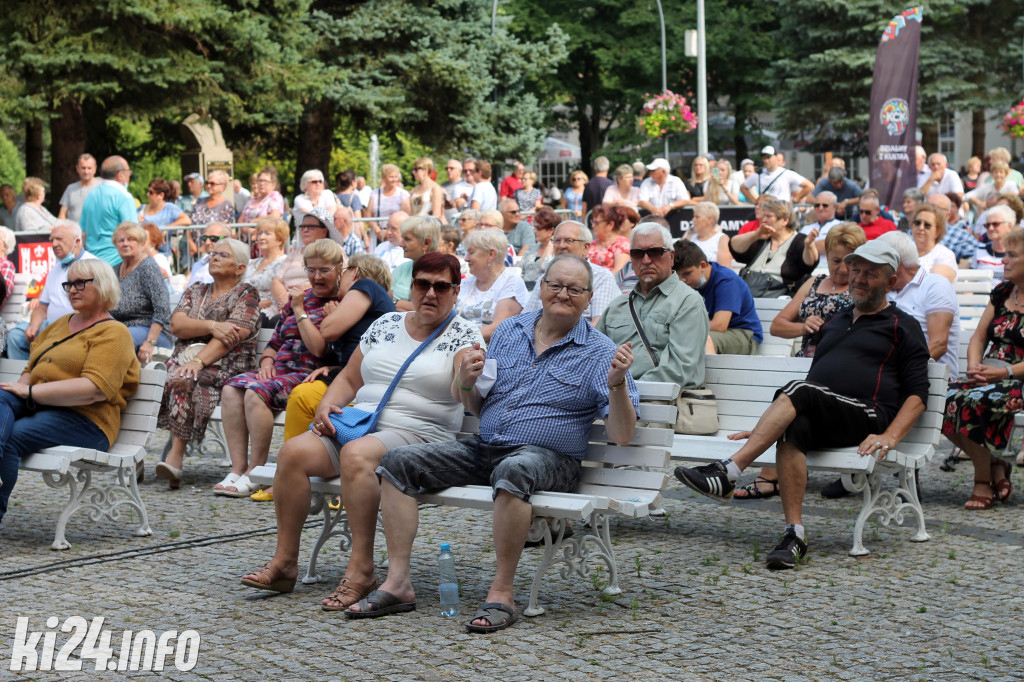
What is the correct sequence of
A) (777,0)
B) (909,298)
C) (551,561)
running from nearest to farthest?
(551,561) < (909,298) < (777,0)

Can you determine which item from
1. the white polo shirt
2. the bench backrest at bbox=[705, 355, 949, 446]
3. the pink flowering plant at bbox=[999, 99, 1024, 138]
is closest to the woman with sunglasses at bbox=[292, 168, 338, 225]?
the white polo shirt

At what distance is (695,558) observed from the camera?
685 cm

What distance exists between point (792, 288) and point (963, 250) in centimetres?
336

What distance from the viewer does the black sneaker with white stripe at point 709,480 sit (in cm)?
665

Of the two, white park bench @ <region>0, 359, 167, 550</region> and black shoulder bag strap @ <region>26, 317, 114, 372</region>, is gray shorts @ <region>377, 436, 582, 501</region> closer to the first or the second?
white park bench @ <region>0, 359, 167, 550</region>

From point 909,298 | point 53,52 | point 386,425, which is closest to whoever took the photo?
point 386,425

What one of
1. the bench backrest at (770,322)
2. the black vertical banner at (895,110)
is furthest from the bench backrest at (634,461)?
the black vertical banner at (895,110)

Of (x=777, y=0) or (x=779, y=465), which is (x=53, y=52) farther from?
(x=777, y=0)

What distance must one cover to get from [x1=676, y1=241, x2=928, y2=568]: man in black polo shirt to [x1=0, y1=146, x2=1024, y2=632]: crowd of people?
1 centimetres

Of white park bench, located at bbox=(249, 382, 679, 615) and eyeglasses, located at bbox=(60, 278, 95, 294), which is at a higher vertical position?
eyeglasses, located at bbox=(60, 278, 95, 294)

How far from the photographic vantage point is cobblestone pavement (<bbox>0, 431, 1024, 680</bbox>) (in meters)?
5.14

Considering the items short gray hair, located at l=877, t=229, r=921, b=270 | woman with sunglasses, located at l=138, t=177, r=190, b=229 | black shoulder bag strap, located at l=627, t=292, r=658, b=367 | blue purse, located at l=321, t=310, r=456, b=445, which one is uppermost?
woman with sunglasses, located at l=138, t=177, r=190, b=229

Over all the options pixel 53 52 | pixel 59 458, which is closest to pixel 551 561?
pixel 59 458

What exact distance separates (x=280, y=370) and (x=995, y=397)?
4.14m
